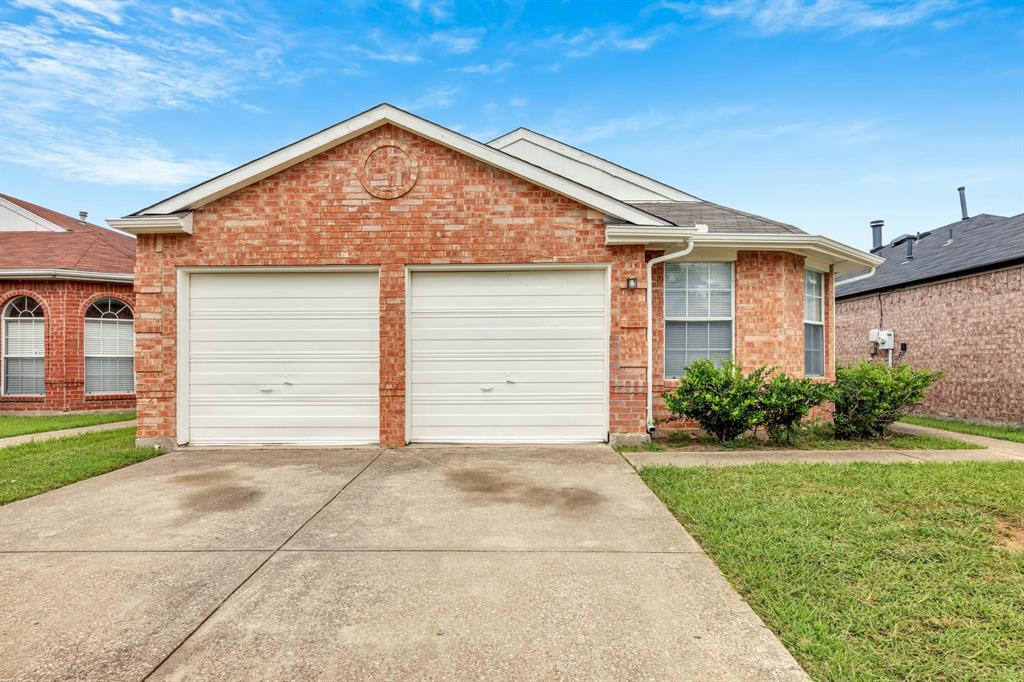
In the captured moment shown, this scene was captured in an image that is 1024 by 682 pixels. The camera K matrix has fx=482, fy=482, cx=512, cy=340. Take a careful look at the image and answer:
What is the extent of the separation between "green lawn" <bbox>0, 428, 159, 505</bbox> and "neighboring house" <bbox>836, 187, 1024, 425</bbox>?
15.4m

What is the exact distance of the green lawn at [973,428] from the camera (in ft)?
27.6

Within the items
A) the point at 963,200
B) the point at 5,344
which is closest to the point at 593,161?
the point at 5,344

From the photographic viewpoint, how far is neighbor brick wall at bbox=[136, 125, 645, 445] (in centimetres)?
716

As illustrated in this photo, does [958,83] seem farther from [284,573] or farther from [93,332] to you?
[93,332]

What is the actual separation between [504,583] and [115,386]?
44.2ft

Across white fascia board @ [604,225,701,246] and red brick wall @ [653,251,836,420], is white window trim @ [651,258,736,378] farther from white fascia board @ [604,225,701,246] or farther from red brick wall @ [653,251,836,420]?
white fascia board @ [604,225,701,246]

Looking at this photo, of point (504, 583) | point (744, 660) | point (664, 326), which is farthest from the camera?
point (664, 326)

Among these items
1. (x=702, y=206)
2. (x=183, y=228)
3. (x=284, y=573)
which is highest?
(x=702, y=206)

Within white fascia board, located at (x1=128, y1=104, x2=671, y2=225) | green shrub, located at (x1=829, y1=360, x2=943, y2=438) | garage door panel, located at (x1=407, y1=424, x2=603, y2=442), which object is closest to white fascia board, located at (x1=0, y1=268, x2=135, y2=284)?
white fascia board, located at (x1=128, y1=104, x2=671, y2=225)

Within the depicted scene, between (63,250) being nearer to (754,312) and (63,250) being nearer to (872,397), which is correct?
(754,312)

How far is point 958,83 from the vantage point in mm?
Answer: 12148

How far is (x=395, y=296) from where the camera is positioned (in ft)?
23.6

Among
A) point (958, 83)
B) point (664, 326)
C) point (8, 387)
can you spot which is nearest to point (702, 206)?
point (664, 326)

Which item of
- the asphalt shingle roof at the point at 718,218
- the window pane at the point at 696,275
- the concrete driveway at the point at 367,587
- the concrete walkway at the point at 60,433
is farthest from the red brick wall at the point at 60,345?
the window pane at the point at 696,275
